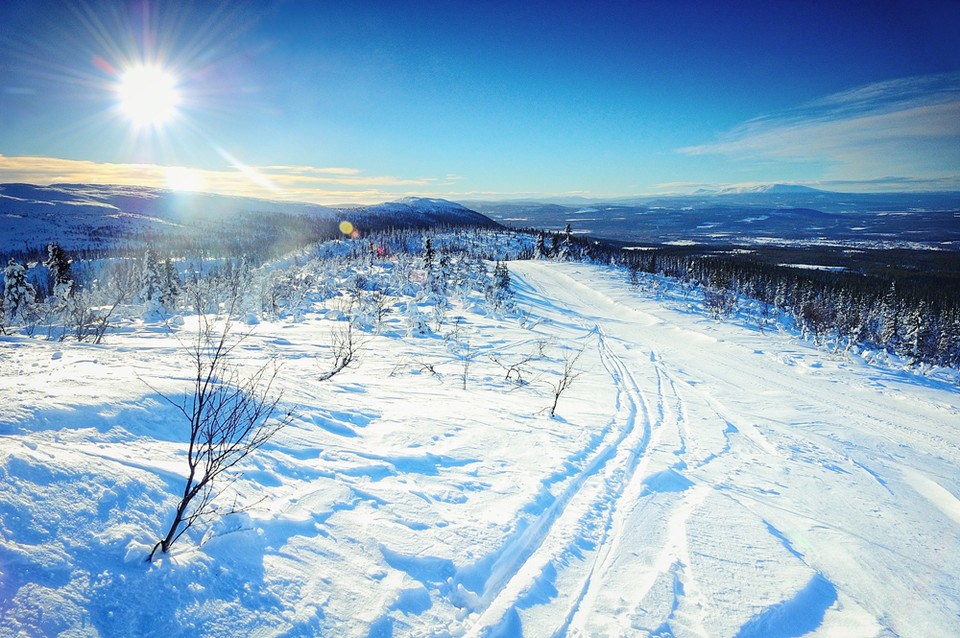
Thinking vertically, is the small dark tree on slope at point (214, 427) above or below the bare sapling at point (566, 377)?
above

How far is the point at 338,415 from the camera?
23.2ft

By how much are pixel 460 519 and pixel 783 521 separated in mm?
4467

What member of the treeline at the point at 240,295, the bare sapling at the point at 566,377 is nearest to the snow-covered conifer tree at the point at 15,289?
the treeline at the point at 240,295

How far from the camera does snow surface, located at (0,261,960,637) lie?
9.53ft

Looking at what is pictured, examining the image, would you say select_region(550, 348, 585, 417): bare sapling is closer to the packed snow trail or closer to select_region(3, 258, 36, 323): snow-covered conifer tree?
the packed snow trail

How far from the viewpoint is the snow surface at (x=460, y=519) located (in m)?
2.90

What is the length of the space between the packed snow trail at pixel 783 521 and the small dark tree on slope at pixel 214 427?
2.96 metres

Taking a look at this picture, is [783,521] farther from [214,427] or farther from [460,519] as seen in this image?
[214,427]

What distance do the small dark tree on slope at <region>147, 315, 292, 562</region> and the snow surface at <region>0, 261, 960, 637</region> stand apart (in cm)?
20

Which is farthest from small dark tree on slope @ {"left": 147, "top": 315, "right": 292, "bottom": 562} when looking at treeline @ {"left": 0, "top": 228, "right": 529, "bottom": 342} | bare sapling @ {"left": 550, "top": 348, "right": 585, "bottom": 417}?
bare sapling @ {"left": 550, "top": 348, "right": 585, "bottom": 417}

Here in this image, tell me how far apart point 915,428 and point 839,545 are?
26.4 feet

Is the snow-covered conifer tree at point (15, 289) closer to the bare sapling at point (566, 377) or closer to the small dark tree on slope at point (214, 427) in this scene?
the small dark tree on slope at point (214, 427)

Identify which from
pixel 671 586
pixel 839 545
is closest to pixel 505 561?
pixel 671 586

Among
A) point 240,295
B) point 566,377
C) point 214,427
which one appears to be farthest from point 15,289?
point 566,377
